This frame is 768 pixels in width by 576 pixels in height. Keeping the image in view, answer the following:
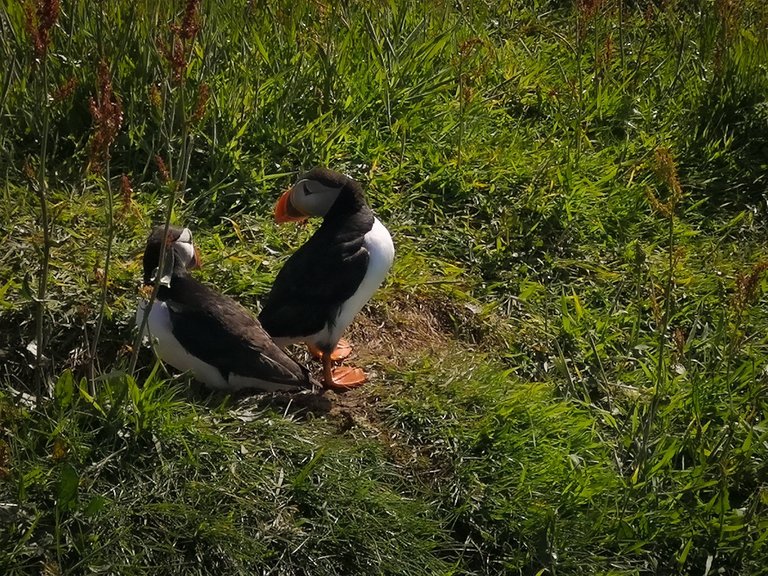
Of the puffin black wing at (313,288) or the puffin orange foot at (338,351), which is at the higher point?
the puffin black wing at (313,288)

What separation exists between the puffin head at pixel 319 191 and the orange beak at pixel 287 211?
0.01 meters

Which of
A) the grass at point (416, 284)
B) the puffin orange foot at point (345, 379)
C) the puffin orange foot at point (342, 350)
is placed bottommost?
the puffin orange foot at point (342, 350)

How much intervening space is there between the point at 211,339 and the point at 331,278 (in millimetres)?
544

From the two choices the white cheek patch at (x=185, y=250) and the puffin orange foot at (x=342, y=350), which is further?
the puffin orange foot at (x=342, y=350)

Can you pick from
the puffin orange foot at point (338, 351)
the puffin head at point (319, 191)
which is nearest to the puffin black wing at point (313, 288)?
the puffin orange foot at point (338, 351)

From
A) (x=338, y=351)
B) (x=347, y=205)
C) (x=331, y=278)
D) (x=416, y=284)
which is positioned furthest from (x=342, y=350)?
(x=347, y=205)

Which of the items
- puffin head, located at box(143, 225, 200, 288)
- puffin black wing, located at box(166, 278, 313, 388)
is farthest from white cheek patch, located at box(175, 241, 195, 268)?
puffin black wing, located at box(166, 278, 313, 388)

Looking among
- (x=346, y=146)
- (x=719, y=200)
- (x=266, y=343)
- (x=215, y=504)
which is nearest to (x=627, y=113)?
(x=719, y=200)

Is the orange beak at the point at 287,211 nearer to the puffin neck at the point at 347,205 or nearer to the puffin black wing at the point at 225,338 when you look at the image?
the puffin neck at the point at 347,205

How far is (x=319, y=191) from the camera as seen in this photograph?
4355mm

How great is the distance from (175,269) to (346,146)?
143 centimetres

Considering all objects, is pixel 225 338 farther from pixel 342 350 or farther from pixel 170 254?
pixel 342 350

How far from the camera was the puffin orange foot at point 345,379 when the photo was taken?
3973mm

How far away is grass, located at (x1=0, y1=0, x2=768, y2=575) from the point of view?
10.9ft
